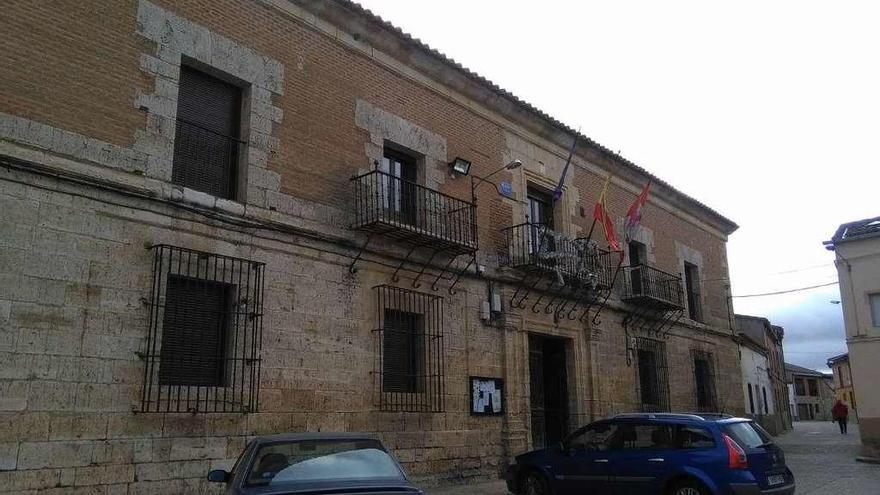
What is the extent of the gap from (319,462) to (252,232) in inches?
169

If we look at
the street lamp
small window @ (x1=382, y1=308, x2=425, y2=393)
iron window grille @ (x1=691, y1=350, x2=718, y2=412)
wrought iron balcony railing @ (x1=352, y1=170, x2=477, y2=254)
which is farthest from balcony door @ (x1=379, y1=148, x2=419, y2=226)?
iron window grille @ (x1=691, y1=350, x2=718, y2=412)

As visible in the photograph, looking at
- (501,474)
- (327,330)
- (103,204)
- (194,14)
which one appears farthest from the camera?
(501,474)

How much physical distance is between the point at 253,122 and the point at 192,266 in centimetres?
214

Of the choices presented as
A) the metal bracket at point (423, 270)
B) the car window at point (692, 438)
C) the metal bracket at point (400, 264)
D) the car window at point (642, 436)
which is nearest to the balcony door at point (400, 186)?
the metal bracket at point (400, 264)

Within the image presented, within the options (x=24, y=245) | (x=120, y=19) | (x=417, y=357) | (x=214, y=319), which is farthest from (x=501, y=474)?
(x=120, y=19)


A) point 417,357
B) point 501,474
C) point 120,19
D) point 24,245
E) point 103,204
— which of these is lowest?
point 501,474

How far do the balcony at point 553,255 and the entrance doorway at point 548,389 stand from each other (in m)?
1.39

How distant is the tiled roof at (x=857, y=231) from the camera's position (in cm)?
1908

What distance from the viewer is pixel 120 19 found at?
7922mm

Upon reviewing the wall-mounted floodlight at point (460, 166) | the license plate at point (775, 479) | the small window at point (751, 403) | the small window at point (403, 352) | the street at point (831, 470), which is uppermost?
the wall-mounted floodlight at point (460, 166)

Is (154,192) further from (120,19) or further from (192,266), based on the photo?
(120,19)

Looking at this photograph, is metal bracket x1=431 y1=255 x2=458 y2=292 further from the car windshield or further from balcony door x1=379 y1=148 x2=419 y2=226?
the car windshield

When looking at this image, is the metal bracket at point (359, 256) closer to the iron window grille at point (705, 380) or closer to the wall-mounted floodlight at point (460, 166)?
the wall-mounted floodlight at point (460, 166)

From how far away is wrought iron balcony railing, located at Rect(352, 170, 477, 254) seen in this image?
32.8 ft
